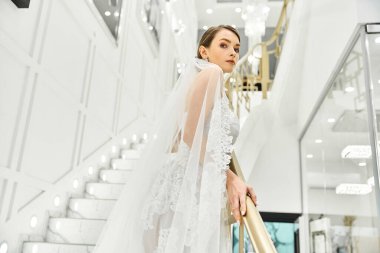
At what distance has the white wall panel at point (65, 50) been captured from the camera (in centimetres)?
343

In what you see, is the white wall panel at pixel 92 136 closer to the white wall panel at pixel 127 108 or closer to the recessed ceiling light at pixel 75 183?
the recessed ceiling light at pixel 75 183

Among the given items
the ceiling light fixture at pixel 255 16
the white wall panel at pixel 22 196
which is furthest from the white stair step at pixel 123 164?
the ceiling light fixture at pixel 255 16

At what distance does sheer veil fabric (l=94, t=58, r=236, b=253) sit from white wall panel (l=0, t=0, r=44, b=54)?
2.04m

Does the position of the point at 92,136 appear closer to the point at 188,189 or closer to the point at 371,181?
the point at 371,181

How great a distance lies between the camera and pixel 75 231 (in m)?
3.19

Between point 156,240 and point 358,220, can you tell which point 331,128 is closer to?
point 358,220

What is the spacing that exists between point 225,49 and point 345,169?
2711 mm

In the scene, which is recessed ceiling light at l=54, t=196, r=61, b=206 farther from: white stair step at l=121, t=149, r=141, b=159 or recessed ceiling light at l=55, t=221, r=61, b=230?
white stair step at l=121, t=149, r=141, b=159

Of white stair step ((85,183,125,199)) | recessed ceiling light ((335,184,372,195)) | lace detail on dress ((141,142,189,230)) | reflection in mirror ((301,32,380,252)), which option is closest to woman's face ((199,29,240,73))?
lace detail on dress ((141,142,189,230))

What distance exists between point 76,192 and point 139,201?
9.17 ft

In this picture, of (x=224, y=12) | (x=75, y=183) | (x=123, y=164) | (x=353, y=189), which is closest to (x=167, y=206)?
(x=353, y=189)

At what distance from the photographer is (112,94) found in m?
4.97

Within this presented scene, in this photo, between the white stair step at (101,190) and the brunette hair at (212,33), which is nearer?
the brunette hair at (212,33)

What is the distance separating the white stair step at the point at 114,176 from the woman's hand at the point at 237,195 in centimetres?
313
